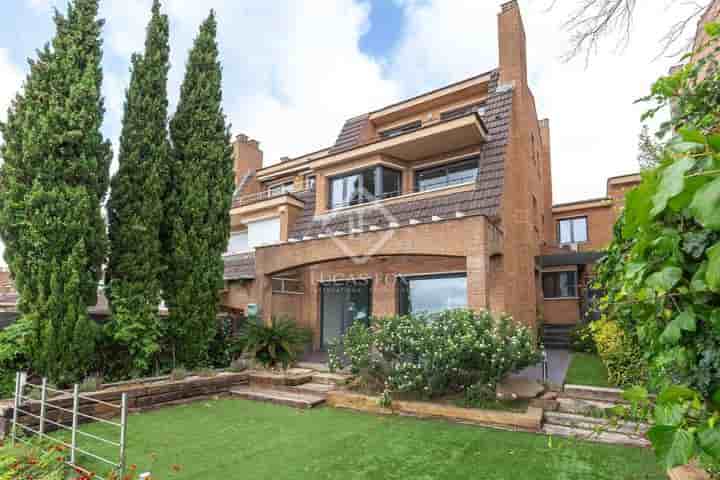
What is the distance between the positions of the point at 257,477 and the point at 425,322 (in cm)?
475

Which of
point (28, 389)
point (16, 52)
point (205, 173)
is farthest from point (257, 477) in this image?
point (16, 52)

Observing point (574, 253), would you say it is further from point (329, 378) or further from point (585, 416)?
point (329, 378)

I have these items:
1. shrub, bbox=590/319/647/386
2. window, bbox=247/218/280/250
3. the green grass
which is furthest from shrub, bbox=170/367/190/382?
shrub, bbox=590/319/647/386

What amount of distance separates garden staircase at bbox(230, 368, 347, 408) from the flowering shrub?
1.30 metres

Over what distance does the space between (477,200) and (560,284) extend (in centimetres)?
903

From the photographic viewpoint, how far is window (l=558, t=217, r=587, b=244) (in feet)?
71.2

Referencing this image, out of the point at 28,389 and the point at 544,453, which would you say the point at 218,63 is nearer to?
the point at 28,389

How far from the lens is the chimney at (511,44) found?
561 inches

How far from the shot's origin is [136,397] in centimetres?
868

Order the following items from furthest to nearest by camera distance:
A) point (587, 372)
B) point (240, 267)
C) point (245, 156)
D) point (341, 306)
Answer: point (245, 156), point (240, 267), point (341, 306), point (587, 372)

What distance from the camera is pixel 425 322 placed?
8.95 meters

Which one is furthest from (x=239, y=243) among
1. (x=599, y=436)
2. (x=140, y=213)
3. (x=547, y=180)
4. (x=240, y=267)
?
(x=599, y=436)

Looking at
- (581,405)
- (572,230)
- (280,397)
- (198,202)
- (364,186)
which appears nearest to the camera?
(581,405)

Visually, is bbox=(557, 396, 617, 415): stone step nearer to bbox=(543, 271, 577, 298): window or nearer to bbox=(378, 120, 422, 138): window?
bbox=(543, 271, 577, 298): window
